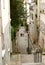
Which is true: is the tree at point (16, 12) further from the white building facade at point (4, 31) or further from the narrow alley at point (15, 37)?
the white building facade at point (4, 31)

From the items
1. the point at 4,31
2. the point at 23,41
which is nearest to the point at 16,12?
the point at 4,31

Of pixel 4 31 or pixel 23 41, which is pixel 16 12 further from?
pixel 23 41

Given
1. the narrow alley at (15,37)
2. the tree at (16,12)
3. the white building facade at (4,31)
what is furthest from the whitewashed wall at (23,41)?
the white building facade at (4,31)

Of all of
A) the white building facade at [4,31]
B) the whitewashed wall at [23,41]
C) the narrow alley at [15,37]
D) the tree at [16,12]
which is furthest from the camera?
the whitewashed wall at [23,41]

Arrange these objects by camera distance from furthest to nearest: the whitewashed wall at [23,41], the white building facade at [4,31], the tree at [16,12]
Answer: the whitewashed wall at [23,41] < the tree at [16,12] < the white building facade at [4,31]

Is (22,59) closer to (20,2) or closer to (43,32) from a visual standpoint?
(20,2)

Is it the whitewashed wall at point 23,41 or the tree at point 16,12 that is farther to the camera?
the whitewashed wall at point 23,41

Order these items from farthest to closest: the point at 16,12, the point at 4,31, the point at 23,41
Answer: the point at 23,41
the point at 16,12
the point at 4,31

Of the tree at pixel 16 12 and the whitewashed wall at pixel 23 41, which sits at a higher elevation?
the tree at pixel 16 12

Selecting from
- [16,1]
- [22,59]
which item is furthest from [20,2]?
[22,59]

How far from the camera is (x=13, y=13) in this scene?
18141 mm

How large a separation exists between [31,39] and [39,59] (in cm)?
1328

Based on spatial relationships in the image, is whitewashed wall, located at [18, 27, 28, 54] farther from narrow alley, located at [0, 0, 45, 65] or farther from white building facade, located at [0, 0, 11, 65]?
white building facade, located at [0, 0, 11, 65]

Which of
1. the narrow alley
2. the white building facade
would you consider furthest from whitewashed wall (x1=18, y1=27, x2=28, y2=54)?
the white building facade
